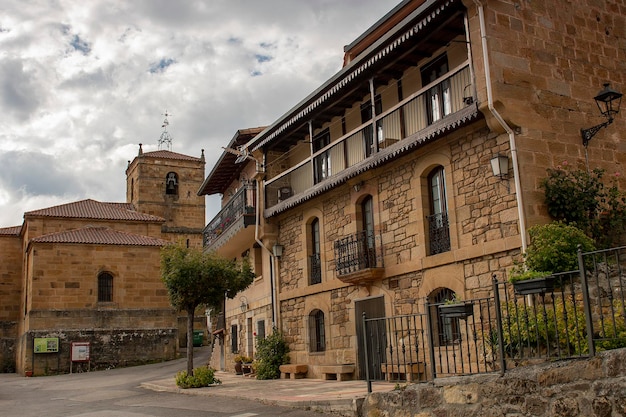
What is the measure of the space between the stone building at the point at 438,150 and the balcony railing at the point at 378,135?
0.14 feet

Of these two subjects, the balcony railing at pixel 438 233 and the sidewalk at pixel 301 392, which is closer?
the sidewalk at pixel 301 392

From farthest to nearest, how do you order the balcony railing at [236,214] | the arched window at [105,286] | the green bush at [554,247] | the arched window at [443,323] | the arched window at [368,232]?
the arched window at [105,286], the balcony railing at [236,214], the arched window at [368,232], the arched window at [443,323], the green bush at [554,247]

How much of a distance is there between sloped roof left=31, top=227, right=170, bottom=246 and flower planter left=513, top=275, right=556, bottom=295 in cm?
2891

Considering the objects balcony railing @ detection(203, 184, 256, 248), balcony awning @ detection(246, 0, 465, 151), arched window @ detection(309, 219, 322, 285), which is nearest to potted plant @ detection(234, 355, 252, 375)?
balcony railing @ detection(203, 184, 256, 248)

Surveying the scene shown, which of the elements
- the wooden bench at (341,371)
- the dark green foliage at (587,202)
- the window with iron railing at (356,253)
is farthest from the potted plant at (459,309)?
the wooden bench at (341,371)

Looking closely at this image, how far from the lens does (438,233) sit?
13.4 m

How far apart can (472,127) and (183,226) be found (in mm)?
43610

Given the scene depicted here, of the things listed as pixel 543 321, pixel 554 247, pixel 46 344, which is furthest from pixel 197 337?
pixel 543 321

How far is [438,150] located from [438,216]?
50.8 inches

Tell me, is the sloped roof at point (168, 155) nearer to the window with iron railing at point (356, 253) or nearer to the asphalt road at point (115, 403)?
the asphalt road at point (115, 403)

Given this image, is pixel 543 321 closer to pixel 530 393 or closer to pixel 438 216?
pixel 530 393

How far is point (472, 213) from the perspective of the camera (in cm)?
1245

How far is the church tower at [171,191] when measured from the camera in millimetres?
52969

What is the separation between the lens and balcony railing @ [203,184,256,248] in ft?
64.4
